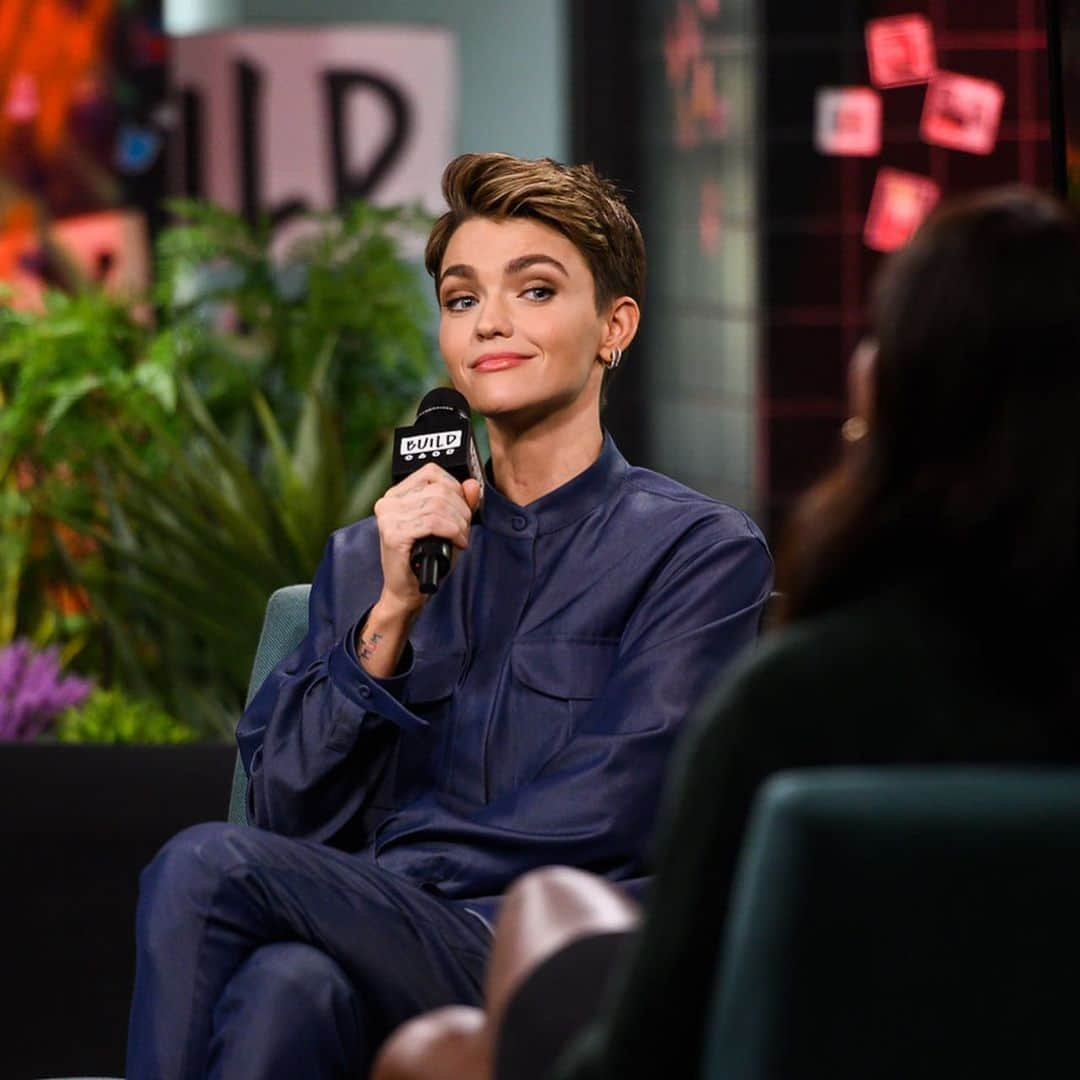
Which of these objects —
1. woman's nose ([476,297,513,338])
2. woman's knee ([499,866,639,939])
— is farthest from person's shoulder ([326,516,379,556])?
woman's knee ([499,866,639,939])

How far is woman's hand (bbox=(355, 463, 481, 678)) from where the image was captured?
6.84 ft

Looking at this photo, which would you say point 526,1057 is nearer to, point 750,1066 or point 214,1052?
point 750,1066

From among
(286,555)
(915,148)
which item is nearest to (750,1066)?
(286,555)

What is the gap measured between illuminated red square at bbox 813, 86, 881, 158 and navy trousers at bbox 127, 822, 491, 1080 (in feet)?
16.9

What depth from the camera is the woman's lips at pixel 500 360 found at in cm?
224

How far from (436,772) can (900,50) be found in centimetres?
499

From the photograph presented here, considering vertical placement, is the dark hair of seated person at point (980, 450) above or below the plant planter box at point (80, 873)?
above

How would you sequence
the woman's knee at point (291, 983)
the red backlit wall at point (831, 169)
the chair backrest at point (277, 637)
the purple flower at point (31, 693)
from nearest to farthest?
1. the woman's knee at point (291, 983)
2. the chair backrest at point (277, 637)
3. the purple flower at point (31, 693)
4. the red backlit wall at point (831, 169)

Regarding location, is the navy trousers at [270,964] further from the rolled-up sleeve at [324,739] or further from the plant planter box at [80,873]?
the plant planter box at [80,873]

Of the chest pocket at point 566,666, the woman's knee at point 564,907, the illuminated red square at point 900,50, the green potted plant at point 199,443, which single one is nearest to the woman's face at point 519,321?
the chest pocket at point 566,666

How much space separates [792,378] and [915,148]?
2.69 feet

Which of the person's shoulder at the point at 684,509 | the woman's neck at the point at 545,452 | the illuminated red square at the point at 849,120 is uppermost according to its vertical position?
the illuminated red square at the point at 849,120

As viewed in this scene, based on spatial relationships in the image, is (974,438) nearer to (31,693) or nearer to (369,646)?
(369,646)

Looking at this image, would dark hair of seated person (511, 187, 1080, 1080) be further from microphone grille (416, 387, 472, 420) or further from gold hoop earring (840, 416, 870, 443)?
microphone grille (416, 387, 472, 420)
